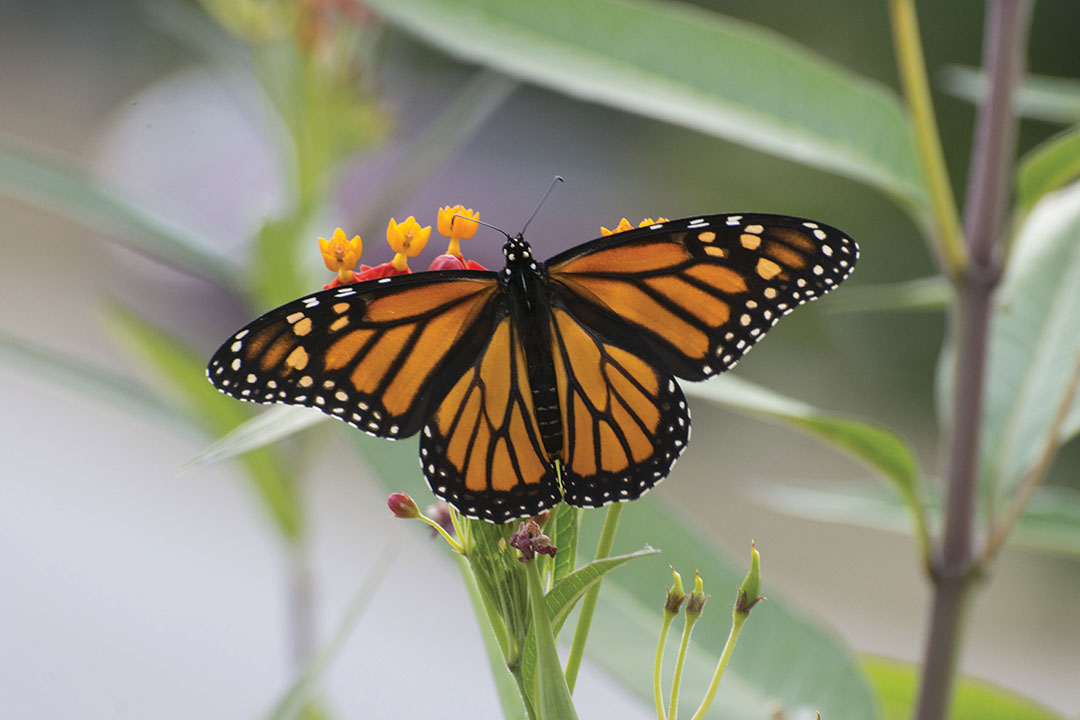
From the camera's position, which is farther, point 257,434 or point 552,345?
point 552,345

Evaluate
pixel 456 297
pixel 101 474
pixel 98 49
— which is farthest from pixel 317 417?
pixel 98 49

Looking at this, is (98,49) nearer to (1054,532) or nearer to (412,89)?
(412,89)

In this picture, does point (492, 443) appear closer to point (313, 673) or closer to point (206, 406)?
point (313, 673)

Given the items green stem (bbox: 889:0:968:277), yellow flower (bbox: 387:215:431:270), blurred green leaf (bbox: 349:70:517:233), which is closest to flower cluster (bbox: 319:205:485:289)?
yellow flower (bbox: 387:215:431:270)

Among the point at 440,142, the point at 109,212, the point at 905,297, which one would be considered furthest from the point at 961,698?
the point at 109,212

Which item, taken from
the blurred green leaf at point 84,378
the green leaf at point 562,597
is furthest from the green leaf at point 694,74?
the blurred green leaf at point 84,378
